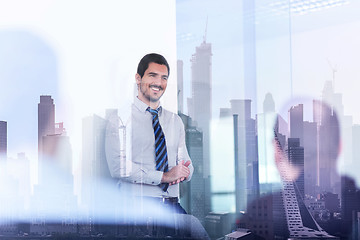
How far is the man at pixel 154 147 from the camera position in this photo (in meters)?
4.43

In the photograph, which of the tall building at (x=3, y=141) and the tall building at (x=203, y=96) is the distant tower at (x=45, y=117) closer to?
the tall building at (x=3, y=141)

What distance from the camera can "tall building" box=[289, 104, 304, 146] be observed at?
165 inches

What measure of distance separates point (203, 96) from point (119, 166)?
1040 millimetres

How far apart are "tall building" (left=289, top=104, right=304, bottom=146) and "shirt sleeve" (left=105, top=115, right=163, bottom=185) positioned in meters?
1.28

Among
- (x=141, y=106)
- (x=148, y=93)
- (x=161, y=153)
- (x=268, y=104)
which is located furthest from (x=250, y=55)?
(x=161, y=153)

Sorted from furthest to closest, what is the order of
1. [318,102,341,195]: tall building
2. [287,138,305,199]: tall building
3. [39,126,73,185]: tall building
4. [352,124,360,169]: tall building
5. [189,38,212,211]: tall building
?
1. [39,126,73,185]: tall building
2. [189,38,212,211]: tall building
3. [287,138,305,199]: tall building
4. [318,102,341,195]: tall building
5. [352,124,360,169]: tall building

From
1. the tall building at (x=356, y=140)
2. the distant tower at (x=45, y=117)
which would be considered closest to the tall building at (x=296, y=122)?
the tall building at (x=356, y=140)

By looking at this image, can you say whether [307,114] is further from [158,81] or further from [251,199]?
[158,81]

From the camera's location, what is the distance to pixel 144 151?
14.6 feet

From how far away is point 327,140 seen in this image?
13.4 ft

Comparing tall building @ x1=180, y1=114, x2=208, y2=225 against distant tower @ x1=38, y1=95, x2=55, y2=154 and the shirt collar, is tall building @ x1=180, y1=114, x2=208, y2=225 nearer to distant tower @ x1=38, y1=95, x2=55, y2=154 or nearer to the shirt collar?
the shirt collar

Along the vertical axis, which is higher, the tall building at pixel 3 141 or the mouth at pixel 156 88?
the mouth at pixel 156 88

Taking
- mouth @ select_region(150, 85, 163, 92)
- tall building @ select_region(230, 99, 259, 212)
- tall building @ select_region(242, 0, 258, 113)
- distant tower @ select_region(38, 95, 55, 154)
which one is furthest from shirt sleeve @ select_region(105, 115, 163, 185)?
tall building @ select_region(242, 0, 258, 113)

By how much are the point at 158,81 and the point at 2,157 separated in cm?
184
